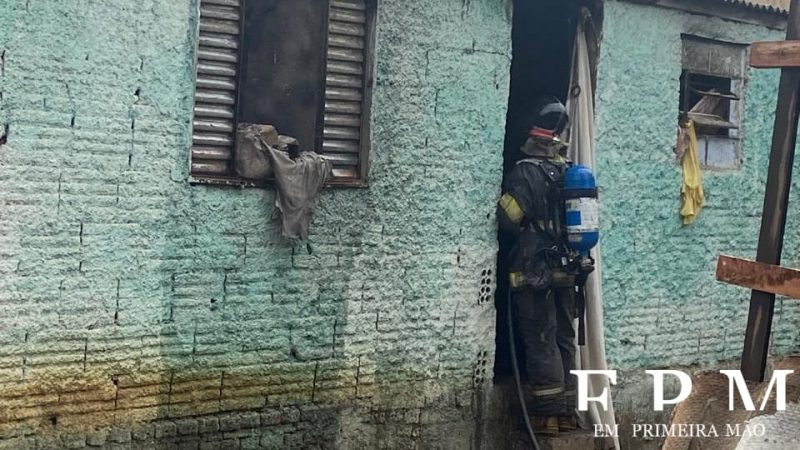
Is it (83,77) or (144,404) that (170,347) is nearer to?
(144,404)

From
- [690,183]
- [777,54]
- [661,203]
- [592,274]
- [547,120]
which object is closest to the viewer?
[777,54]

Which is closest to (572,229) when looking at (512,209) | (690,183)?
(512,209)

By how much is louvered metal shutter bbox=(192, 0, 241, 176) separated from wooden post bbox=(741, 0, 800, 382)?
2.83 metres

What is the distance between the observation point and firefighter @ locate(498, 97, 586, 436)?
7270 mm

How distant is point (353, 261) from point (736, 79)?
12.9 feet

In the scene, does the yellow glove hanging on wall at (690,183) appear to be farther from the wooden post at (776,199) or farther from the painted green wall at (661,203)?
the wooden post at (776,199)

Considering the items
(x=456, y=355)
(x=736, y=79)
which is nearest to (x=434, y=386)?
(x=456, y=355)

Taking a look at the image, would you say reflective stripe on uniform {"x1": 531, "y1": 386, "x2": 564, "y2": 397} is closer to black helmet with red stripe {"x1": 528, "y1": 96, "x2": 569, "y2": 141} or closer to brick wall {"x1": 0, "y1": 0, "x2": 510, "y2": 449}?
brick wall {"x1": 0, "y1": 0, "x2": 510, "y2": 449}

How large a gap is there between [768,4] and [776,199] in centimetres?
421

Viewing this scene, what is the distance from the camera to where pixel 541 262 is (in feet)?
23.9

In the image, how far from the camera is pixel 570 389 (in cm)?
759

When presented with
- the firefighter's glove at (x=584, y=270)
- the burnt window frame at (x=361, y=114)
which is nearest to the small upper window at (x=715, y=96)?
the firefighter's glove at (x=584, y=270)

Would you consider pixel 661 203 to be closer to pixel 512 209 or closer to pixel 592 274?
pixel 592 274

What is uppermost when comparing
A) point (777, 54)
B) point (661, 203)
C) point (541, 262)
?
point (777, 54)
